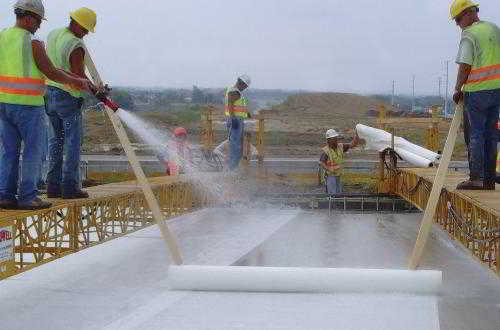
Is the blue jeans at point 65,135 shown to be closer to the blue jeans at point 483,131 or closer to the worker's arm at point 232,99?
the blue jeans at point 483,131

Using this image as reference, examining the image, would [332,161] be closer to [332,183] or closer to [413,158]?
[332,183]

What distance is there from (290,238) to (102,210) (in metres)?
3.42

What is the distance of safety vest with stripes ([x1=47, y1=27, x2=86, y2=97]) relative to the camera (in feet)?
23.5

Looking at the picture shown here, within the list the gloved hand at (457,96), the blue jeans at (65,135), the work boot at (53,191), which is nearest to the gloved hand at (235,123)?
the blue jeans at (65,135)

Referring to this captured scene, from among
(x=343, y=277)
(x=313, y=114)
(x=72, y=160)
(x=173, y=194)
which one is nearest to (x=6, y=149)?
(x=72, y=160)

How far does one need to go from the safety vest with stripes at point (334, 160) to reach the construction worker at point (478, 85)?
22.7ft

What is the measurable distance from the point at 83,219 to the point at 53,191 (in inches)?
28.1

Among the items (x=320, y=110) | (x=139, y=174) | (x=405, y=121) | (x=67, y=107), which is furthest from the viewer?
(x=320, y=110)

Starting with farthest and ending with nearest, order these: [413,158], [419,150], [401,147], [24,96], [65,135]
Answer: [401,147] → [419,150] → [413,158] → [65,135] → [24,96]

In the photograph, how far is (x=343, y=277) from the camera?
6414 mm

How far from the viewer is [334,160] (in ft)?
48.6

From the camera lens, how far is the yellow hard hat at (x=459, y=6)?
24.1 ft

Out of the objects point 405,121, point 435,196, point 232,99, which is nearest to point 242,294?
point 435,196

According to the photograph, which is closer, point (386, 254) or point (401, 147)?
point (386, 254)
